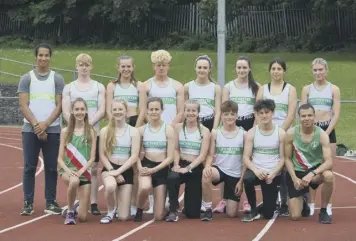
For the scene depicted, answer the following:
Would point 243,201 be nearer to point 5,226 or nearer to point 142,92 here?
point 142,92

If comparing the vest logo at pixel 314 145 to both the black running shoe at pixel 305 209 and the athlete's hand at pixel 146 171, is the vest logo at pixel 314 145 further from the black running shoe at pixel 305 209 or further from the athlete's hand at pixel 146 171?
the athlete's hand at pixel 146 171

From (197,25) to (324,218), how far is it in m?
32.2

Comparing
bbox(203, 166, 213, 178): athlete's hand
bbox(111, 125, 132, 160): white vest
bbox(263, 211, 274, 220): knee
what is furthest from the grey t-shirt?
bbox(263, 211, 274, 220): knee

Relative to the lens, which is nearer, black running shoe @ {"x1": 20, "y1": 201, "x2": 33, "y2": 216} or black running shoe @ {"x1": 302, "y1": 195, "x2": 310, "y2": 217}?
black running shoe @ {"x1": 302, "y1": 195, "x2": 310, "y2": 217}

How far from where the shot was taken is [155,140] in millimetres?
10406

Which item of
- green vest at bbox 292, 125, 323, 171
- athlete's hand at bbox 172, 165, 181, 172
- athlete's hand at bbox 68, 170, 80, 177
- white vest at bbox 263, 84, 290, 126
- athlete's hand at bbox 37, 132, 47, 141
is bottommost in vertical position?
athlete's hand at bbox 68, 170, 80, 177

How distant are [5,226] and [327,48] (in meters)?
29.0

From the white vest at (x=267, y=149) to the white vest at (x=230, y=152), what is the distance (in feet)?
0.77

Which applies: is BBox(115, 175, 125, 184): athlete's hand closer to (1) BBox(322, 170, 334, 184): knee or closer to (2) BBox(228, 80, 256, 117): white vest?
(2) BBox(228, 80, 256, 117): white vest

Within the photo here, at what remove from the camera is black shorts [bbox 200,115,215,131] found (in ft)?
35.5

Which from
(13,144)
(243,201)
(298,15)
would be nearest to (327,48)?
(298,15)

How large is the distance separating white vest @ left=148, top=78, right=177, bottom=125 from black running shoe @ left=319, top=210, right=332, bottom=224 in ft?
7.24

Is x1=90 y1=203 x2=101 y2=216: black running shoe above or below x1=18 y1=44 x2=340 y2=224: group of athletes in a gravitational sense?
below

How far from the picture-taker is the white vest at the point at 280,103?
10531 mm
